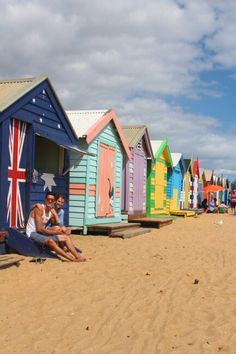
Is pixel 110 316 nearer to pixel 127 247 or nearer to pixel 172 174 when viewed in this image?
pixel 127 247

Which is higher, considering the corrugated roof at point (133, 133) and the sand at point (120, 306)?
the corrugated roof at point (133, 133)

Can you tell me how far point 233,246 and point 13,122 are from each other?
20.6ft

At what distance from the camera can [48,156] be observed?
11562 millimetres

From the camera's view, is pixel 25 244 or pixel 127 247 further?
pixel 127 247

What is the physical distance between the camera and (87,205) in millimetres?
12406

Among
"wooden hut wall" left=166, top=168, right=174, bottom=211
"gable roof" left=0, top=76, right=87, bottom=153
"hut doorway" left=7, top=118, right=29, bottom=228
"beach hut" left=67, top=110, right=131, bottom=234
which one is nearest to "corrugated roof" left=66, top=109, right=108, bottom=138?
"beach hut" left=67, top=110, right=131, bottom=234

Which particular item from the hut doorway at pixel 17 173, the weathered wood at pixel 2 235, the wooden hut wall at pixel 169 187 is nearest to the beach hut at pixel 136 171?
the wooden hut wall at pixel 169 187

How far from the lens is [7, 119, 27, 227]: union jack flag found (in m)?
8.57

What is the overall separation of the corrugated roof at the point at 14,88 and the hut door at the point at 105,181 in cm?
408

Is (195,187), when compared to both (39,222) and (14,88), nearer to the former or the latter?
(14,88)

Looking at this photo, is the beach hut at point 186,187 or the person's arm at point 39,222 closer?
the person's arm at point 39,222

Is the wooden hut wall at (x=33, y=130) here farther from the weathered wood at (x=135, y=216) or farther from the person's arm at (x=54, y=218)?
the weathered wood at (x=135, y=216)

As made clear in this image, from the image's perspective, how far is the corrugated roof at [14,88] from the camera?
8.40m

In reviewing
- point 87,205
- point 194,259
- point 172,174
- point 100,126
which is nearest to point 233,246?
point 194,259
